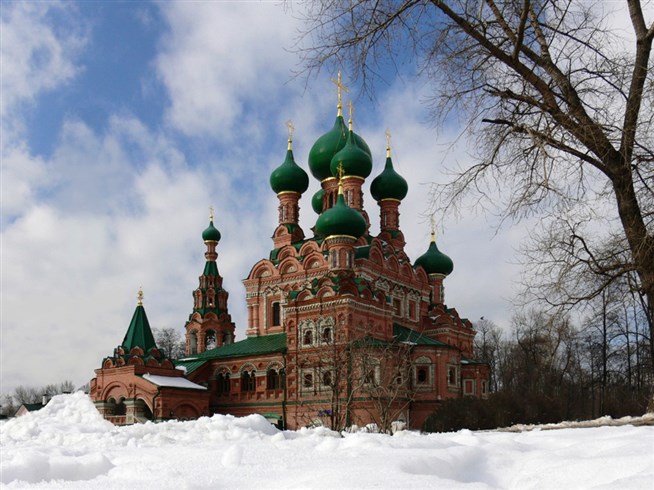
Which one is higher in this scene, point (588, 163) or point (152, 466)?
point (588, 163)

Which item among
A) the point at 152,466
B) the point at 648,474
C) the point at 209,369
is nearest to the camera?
the point at 648,474

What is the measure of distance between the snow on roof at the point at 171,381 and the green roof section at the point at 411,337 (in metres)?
9.15

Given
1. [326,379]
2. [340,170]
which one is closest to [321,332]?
[326,379]

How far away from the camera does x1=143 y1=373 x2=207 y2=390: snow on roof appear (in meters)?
28.1

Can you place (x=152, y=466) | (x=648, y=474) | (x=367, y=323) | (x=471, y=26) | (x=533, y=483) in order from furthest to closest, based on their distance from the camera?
(x=367, y=323) < (x=471, y=26) < (x=152, y=466) < (x=533, y=483) < (x=648, y=474)

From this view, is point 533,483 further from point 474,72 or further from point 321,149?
point 321,149

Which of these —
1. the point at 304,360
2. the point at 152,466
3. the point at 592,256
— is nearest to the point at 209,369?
the point at 304,360

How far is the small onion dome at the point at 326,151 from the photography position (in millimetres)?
34500

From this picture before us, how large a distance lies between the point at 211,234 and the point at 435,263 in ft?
43.1

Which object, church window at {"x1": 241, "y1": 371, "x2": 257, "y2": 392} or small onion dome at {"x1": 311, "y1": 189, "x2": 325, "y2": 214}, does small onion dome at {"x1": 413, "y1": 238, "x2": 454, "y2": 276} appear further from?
church window at {"x1": 241, "y1": 371, "x2": 257, "y2": 392}

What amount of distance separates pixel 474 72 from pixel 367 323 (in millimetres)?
20471

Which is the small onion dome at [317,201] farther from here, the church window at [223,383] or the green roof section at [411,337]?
the church window at [223,383]

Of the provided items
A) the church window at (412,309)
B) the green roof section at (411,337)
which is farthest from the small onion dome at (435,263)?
the green roof section at (411,337)

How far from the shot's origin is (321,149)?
1375 inches
